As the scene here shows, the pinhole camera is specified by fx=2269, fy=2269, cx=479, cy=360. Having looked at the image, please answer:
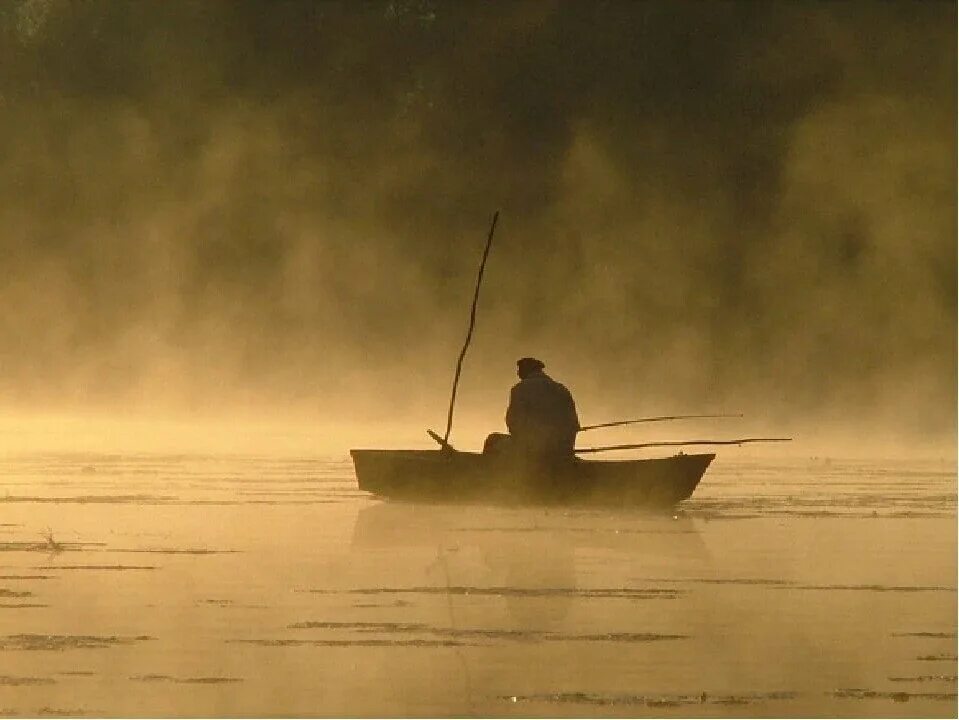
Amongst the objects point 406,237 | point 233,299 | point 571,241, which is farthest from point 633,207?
point 233,299

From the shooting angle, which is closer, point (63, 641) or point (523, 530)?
point (63, 641)

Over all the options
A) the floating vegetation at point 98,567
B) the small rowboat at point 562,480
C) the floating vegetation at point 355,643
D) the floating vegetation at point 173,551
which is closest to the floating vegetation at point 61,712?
the floating vegetation at point 355,643

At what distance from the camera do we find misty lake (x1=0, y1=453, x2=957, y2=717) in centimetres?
811

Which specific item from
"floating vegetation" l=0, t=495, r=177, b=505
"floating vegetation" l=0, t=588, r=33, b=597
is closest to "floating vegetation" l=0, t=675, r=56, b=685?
"floating vegetation" l=0, t=588, r=33, b=597

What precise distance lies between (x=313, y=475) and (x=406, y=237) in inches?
1806

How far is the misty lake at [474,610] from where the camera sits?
811 centimetres

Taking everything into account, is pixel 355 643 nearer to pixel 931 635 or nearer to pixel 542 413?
pixel 931 635

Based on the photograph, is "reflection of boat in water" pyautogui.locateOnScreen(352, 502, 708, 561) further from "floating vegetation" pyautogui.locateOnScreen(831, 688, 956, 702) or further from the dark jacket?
"floating vegetation" pyautogui.locateOnScreen(831, 688, 956, 702)

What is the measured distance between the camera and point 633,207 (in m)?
69.3

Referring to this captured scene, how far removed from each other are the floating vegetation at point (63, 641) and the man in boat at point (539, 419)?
818 cm

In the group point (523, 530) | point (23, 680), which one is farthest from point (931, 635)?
point (523, 530)

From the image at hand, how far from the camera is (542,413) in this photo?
17.4 m

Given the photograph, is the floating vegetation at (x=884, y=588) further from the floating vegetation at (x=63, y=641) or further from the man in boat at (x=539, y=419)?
the man in boat at (x=539, y=419)

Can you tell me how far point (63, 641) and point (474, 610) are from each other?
6.77ft
